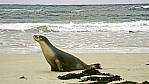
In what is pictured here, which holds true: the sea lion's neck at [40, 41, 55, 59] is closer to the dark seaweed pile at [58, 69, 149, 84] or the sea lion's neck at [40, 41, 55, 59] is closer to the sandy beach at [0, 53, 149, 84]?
the sandy beach at [0, 53, 149, 84]

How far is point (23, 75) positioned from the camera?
22.4 ft

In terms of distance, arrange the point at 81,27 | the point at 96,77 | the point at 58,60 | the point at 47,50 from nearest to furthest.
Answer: the point at 96,77
the point at 58,60
the point at 47,50
the point at 81,27

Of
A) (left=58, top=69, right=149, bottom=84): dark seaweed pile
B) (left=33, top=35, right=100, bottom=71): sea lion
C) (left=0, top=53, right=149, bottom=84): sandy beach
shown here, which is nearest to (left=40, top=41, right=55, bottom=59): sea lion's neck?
(left=33, top=35, right=100, bottom=71): sea lion

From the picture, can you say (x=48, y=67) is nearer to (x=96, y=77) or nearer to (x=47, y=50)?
(x=47, y=50)

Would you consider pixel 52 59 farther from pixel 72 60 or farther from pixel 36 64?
pixel 36 64

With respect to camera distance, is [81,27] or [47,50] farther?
[81,27]

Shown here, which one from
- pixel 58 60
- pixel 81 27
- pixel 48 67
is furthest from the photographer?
pixel 81 27

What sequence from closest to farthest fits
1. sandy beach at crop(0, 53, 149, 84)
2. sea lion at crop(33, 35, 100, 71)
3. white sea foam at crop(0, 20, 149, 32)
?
sandy beach at crop(0, 53, 149, 84)
sea lion at crop(33, 35, 100, 71)
white sea foam at crop(0, 20, 149, 32)

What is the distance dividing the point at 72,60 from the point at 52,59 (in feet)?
1.37

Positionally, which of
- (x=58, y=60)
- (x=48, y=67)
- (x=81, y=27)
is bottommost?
(x=48, y=67)

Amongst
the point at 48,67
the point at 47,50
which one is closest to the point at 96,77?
the point at 47,50

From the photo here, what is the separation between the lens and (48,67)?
8.13 meters

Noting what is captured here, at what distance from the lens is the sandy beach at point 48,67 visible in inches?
249

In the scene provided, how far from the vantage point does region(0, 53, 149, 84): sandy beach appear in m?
6.31
